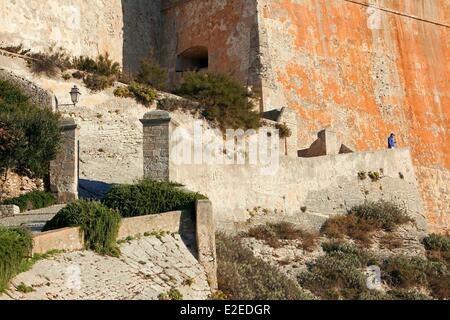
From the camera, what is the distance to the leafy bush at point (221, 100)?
1067 inches

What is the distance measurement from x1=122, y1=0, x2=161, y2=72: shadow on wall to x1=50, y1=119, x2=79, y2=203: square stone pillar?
448 inches

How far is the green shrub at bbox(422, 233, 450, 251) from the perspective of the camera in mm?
24013

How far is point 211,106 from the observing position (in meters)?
27.2

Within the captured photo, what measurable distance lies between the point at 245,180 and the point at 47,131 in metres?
4.65

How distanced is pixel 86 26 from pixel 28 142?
10.4 metres

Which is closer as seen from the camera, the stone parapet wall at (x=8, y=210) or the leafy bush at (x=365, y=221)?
the stone parapet wall at (x=8, y=210)

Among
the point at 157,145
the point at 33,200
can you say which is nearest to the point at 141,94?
the point at 157,145

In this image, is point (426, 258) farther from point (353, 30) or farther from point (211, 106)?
point (353, 30)

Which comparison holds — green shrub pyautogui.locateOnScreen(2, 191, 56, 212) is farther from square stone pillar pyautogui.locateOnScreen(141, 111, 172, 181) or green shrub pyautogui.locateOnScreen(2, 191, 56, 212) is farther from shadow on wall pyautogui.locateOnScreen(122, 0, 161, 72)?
shadow on wall pyautogui.locateOnScreen(122, 0, 161, 72)

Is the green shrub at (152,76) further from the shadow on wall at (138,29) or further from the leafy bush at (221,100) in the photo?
the shadow on wall at (138,29)

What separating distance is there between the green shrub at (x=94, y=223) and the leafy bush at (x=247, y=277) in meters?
2.06

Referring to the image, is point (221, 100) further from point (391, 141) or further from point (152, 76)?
point (391, 141)

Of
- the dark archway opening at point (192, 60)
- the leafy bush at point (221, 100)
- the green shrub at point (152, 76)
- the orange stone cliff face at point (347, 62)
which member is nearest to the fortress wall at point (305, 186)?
the leafy bush at point (221, 100)
